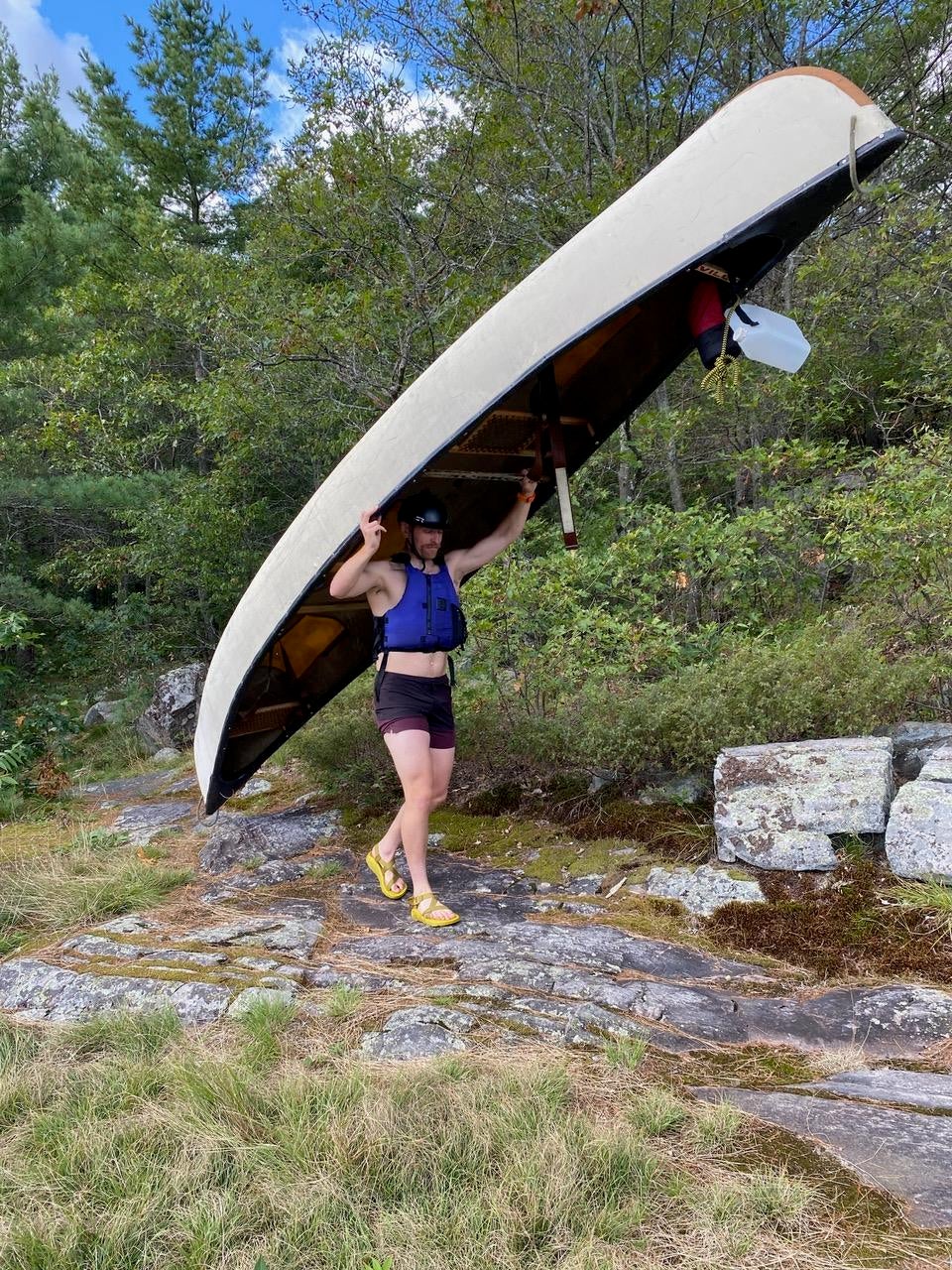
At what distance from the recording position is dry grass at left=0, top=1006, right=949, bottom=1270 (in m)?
1.55

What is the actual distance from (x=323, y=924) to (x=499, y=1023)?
1311 mm

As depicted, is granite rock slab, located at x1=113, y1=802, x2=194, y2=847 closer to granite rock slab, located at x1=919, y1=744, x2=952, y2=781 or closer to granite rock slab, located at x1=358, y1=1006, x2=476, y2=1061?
granite rock slab, located at x1=358, y1=1006, x2=476, y2=1061

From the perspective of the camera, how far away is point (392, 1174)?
1.78 meters

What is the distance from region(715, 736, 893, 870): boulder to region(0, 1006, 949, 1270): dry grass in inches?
58.4

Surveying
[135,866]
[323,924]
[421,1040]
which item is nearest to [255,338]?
[135,866]

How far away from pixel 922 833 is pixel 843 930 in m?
0.49

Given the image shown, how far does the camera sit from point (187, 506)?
10.2 metres

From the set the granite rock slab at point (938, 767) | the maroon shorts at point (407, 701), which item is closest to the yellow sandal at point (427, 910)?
the maroon shorts at point (407, 701)

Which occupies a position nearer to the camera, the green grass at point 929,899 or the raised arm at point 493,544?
the green grass at point 929,899

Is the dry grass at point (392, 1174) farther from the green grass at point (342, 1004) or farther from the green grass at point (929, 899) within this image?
the green grass at point (929, 899)

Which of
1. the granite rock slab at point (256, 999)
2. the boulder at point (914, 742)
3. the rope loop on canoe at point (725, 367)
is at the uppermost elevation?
the rope loop on canoe at point (725, 367)

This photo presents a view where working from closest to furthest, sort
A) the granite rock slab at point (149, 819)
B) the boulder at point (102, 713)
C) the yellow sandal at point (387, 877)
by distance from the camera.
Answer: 1. the yellow sandal at point (387, 877)
2. the granite rock slab at point (149, 819)
3. the boulder at point (102, 713)

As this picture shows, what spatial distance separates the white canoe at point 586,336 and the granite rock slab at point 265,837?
42 centimetres

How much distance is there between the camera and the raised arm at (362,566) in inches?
123
